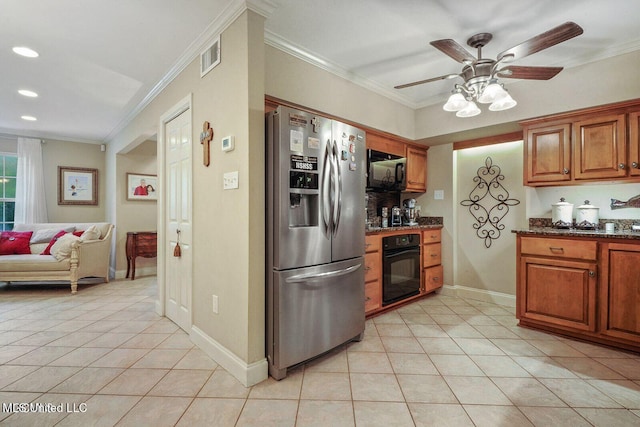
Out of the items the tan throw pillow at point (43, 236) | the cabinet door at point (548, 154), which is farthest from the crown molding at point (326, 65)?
the tan throw pillow at point (43, 236)

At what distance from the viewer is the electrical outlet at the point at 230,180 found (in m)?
1.98

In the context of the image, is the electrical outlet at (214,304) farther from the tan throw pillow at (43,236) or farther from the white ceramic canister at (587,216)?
the tan throw pillow at (43,236)

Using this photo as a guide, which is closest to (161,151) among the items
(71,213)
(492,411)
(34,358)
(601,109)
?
(34,358)

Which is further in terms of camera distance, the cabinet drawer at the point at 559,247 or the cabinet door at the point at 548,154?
the cabinet door at the point at 548,154

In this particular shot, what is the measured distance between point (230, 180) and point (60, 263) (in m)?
3.71

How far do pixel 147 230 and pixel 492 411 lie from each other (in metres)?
5.53

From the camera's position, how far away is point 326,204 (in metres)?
2.18

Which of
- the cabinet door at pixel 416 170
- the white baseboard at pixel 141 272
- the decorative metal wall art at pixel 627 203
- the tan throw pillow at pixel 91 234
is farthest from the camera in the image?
the white baseboard at pixel 141 272

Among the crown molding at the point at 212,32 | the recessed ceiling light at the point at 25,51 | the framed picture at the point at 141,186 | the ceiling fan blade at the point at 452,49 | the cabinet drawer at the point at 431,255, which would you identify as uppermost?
the recessed ceiling light at the point at 25,51

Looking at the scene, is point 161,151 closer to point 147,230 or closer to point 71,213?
point 147,230

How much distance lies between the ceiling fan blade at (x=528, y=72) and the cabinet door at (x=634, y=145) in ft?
3.34

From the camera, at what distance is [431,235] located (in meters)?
3.85

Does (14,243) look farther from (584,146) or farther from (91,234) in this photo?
(584,146)

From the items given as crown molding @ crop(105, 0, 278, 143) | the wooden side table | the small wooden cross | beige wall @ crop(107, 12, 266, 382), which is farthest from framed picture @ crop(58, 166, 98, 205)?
the small wooden cross
